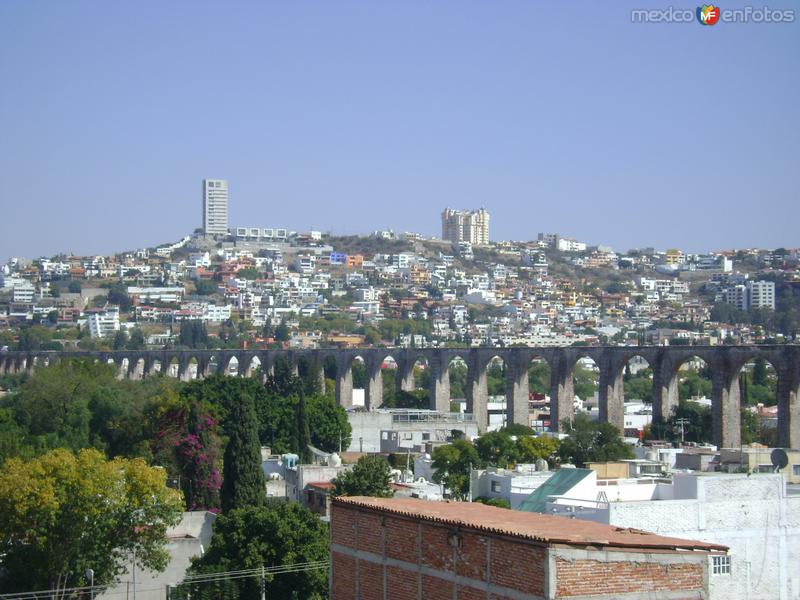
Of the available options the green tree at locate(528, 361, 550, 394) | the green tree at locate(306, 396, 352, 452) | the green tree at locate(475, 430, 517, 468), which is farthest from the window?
the green tree at locate(528, 361, 550, 394)

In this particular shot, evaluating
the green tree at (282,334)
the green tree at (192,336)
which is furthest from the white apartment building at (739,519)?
the green tree at (282,334)

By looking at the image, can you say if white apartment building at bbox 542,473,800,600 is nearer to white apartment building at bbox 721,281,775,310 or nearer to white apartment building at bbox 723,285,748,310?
white apartment building at bbox 721,281,775,310

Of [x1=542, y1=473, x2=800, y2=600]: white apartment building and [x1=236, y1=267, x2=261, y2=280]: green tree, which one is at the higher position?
[x1=236, y1=267, x2=261, y2=280]: green tree

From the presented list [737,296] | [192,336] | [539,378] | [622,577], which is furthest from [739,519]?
[737,296]

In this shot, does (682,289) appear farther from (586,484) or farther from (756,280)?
(586,484)

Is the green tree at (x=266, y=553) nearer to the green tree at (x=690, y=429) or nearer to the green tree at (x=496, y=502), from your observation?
the green tree at (x=496, y=502)

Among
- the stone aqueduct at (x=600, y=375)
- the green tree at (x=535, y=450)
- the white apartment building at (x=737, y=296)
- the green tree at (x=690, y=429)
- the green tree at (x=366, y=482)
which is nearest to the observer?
the green tree at (x=366, y=482)

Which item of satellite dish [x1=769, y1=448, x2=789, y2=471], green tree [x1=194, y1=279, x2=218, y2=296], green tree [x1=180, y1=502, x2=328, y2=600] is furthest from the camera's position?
green tree [x1=194, y1=279, x2=218, y2=296]
